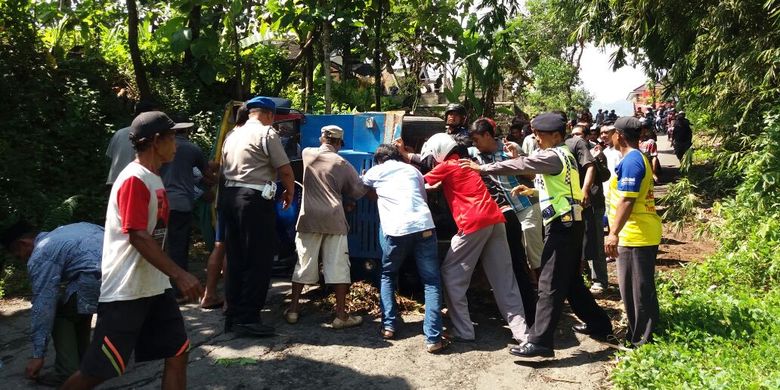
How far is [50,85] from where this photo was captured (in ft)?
29.3

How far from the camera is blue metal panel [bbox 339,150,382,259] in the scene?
237 inches

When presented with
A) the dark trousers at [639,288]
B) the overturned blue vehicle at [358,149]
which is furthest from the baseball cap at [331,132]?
the dark trousers at [639,288]

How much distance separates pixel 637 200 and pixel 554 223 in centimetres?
61

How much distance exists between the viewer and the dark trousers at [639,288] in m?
4.71

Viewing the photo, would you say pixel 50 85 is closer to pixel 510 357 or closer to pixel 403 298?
pixel 403 298

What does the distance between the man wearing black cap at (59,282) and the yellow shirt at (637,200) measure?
11.8 feet

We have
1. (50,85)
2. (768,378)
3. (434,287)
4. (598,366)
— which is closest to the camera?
(768,378)

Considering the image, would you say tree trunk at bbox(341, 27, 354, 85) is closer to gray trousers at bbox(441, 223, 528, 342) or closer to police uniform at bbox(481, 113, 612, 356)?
gray trousers at bbox(441, 223, 528, 342)

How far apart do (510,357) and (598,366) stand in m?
0.64

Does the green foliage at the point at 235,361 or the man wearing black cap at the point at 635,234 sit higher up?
the man wearing black cap at the point at 635,234

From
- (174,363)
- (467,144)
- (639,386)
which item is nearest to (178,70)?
(467,144)

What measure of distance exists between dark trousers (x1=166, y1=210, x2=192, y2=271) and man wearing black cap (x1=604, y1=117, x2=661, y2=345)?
3620mm

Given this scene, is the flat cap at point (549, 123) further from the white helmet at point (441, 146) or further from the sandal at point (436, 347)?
the sandal at point (436, 347)

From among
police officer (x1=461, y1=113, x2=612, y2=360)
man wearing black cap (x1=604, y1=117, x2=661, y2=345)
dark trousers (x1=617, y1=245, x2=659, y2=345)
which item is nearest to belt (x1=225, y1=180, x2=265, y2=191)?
police officer (x1=461, y1=113, x2=612, y2=360)
